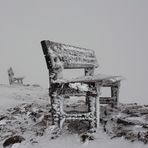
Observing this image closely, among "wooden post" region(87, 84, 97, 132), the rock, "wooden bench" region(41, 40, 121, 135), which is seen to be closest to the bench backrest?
"wooden bench" region(41, 40, 121, 135)

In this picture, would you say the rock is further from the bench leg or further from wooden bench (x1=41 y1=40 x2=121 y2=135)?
the bench leg

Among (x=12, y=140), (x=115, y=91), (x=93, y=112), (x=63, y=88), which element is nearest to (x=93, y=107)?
(x=93, y=112)

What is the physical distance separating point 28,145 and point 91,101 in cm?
154

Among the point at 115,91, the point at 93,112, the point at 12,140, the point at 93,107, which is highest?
the point at 115,91

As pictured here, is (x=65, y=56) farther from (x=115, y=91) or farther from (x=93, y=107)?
(x=115, y=91)

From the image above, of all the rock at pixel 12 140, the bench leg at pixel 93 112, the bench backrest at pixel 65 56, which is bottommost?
the rock at pixel 12 140

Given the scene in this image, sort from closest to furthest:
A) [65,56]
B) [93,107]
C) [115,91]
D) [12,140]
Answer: [12,140] → [93,107] → [65,56] → [115,91]

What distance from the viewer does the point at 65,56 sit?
5.72 metres

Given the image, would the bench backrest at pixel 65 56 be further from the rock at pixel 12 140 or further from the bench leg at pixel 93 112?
the rock at pixel 12 140

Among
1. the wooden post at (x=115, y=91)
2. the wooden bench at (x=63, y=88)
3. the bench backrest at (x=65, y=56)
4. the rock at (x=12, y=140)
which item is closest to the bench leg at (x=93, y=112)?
the wooden bench at (x=63, y=88)

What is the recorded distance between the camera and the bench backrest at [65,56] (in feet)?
16.4

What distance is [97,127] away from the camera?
5.04 metres

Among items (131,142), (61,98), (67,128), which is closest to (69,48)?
(61,98)

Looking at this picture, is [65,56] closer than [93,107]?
No
